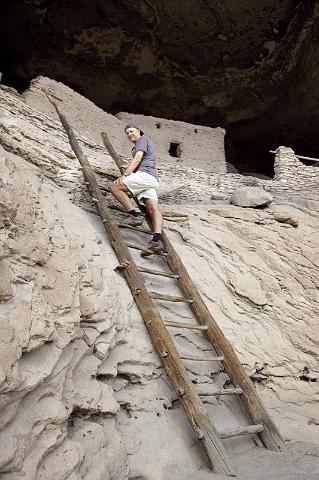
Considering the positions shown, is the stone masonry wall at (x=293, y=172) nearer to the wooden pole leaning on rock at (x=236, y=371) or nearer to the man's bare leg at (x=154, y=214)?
the man's bare leg at (x=154, y=214)

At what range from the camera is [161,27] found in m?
10.1

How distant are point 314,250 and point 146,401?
10.2 feet

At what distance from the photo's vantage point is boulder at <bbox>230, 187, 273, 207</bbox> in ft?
17.8

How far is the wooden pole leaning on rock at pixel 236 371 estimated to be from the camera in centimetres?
247

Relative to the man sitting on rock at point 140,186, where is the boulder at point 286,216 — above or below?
below

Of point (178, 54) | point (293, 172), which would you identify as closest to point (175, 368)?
point (293, 172)

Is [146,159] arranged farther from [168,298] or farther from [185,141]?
[185,141]

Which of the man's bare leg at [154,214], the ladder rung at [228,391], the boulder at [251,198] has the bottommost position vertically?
the ladder rung at [228,391]

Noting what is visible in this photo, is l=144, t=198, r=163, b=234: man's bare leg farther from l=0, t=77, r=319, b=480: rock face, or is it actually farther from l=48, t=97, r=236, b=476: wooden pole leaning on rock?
l=48, t=97, r=236, b=476: wooden pole leaning on rock

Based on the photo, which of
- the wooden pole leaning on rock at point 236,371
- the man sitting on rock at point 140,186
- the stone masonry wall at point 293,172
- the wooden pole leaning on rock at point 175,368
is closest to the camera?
the wooden pole leaning on rock at point 175,368

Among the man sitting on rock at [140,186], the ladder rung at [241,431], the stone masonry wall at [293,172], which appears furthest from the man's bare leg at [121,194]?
the stone masonry wall at [293,172]

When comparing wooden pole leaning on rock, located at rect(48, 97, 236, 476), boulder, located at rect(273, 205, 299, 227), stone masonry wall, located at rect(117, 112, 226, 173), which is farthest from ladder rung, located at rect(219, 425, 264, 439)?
stone masonry wall, located at rect(117, 112, 226, 173)

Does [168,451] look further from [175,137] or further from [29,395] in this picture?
[175,137]

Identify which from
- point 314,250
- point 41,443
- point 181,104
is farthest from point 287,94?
point 41,443
